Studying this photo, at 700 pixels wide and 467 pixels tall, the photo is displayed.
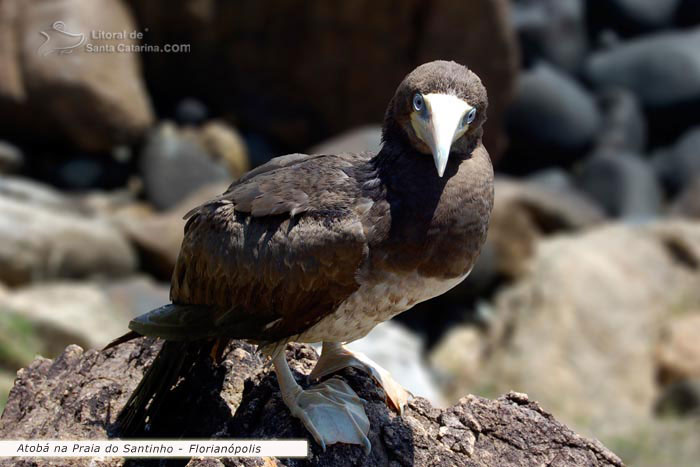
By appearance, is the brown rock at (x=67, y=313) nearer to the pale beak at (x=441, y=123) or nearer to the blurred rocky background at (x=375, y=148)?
the blurred rocky background at (x=375, y=148)

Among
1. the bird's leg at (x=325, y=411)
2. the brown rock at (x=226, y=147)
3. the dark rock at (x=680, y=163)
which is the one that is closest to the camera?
the bird's leg at (x=325, y=411)

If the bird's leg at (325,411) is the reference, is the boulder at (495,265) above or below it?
above

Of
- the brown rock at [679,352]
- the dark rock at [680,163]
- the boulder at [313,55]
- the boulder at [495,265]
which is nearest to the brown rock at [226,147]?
the boulder at [313,55]

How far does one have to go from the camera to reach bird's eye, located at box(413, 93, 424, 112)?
3.87 m

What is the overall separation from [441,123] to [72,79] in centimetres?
974

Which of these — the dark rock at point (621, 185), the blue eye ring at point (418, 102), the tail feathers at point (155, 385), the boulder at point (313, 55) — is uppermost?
the dark rock at point (621, 185)

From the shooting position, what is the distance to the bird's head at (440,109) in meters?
3.74

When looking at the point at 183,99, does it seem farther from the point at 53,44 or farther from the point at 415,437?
the point at 415,437

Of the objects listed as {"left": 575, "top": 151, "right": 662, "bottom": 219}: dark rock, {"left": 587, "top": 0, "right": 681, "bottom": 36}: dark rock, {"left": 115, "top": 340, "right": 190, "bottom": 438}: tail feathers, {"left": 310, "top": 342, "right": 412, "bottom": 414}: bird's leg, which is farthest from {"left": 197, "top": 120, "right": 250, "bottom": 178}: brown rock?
{"left": 115, "top": 340, "right": 190, "bottom": 438}: tail feathers

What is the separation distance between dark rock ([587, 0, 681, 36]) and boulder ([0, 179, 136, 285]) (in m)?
10.3

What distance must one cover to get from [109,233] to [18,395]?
24.0 feet

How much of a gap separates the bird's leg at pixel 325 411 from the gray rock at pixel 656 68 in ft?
45.1

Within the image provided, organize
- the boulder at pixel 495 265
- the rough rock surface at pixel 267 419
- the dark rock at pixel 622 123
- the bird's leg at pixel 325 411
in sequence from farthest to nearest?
the dark rock at pixel 622 123
the boulder at pixel 495 265
the rough rock surface at pixel 267 419
the bird's leg at pixel 325 411
